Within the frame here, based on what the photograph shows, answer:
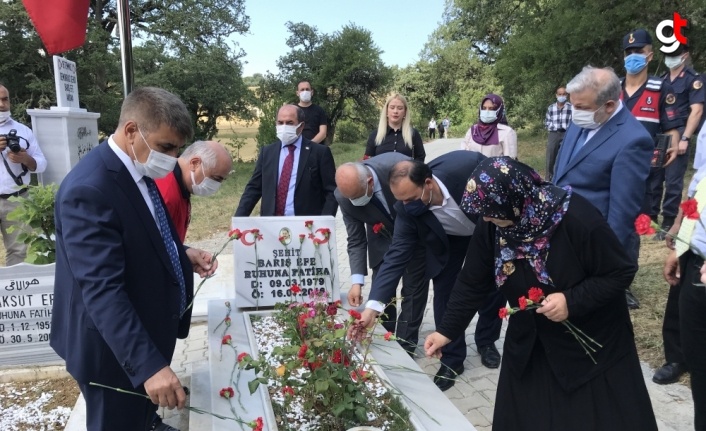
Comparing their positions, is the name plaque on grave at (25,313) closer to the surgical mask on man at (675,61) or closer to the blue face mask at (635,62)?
the blue face mask at (635,62)

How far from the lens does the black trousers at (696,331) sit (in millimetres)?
2246

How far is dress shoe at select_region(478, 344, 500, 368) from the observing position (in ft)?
12.6

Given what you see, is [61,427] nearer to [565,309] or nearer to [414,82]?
[565,309]

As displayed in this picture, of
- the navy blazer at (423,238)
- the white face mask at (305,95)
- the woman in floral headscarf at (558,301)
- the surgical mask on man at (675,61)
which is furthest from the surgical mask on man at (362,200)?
the surgical mask on man at (675,61)

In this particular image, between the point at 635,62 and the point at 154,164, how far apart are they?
13.2ft

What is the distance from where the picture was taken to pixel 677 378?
3455 millimetres

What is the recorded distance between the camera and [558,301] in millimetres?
1873

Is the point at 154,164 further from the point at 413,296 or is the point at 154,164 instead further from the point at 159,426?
the point at 413,296

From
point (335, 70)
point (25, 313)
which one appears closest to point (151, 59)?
point (335, 70)

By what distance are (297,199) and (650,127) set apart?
338 cm

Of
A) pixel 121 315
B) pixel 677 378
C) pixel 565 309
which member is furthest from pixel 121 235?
pixel 677 378

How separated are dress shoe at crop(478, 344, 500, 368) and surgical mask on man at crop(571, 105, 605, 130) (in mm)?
1773

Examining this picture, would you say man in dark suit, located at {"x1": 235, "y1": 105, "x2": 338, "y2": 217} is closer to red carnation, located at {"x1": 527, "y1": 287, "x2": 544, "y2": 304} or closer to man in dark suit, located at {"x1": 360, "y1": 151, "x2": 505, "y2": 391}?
man in dark suit, located at {"x1": 360, "y1": 151, "x2": 505, "y2": 391}

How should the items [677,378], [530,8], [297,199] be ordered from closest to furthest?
[677,378], [297,199], [530,8]
